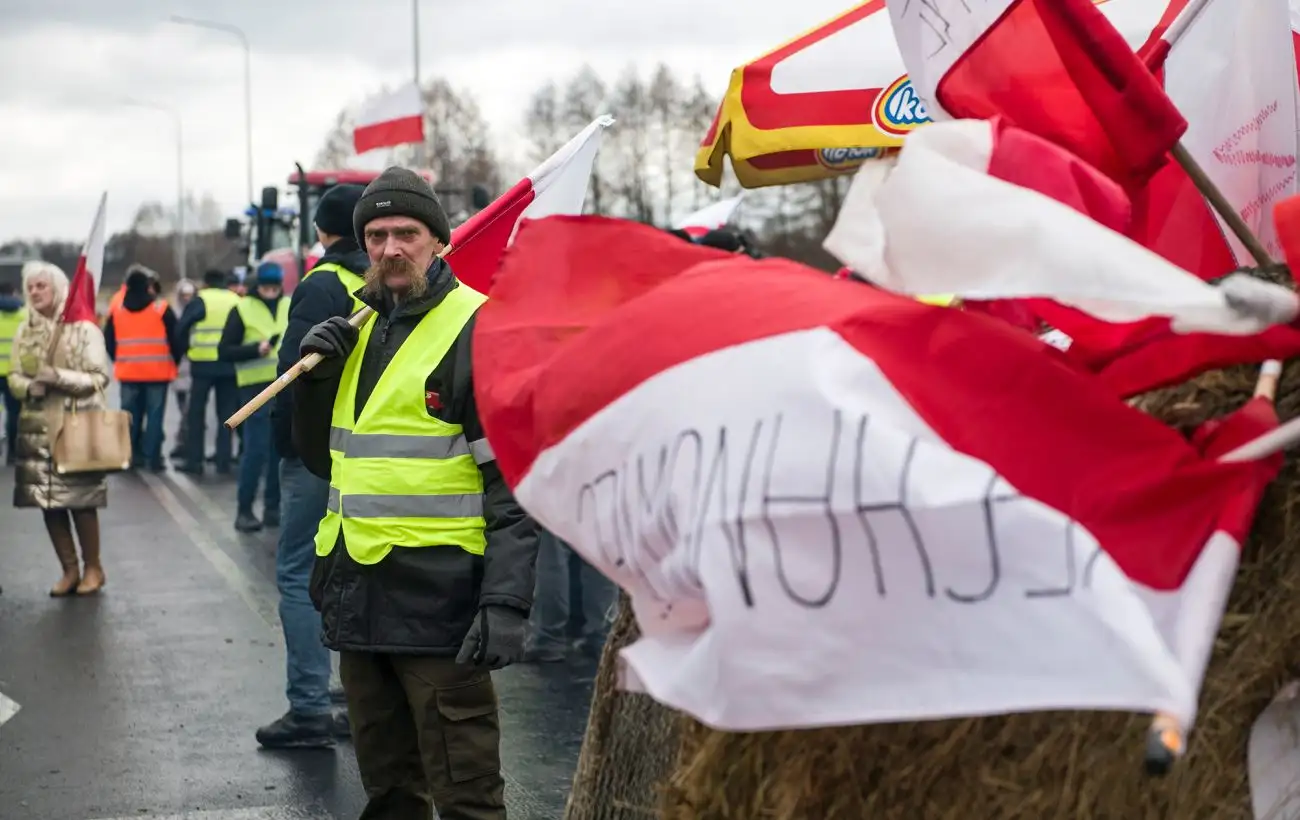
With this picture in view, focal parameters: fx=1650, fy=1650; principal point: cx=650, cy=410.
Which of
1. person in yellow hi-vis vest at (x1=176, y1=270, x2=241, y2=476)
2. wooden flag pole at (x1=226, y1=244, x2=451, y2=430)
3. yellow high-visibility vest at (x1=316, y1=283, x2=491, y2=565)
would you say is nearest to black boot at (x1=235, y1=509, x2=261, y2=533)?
person in yellow hi-vis vest at (x1=176, y1=270, x2=241, y2=476)

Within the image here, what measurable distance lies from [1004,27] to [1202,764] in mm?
1405

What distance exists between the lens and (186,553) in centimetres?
1148

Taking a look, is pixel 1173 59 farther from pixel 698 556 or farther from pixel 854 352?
pixel 698 556

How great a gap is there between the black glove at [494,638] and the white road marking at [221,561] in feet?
15.2

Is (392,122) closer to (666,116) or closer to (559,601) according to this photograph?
(559,601)

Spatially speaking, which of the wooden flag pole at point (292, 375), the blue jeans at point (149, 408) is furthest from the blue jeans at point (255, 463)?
the wooden flag pole at point (292, 375)

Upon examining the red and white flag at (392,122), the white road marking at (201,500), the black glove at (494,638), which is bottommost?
the white road marking at (201,500)

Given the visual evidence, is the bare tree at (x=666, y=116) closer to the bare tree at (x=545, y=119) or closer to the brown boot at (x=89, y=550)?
the bare tree at (x=545, y=119)

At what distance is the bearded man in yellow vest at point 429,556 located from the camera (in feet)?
14.2

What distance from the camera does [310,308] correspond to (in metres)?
5.76

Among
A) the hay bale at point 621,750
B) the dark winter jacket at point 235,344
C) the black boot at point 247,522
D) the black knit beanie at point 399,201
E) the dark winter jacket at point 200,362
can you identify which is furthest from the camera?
the dark winter jacket at point 200,362

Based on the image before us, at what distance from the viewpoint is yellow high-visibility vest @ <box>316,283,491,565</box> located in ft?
14.3

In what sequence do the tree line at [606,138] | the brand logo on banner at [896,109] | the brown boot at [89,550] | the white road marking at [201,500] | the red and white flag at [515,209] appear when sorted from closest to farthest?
the red and white flag at [515,209] < the brand logo on banner at [896,109] < the brown boot at [89,550] < the white road marking at [201,500] < the tree line at [606,138]

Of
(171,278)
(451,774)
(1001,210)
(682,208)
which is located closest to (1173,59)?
(1001,210)
